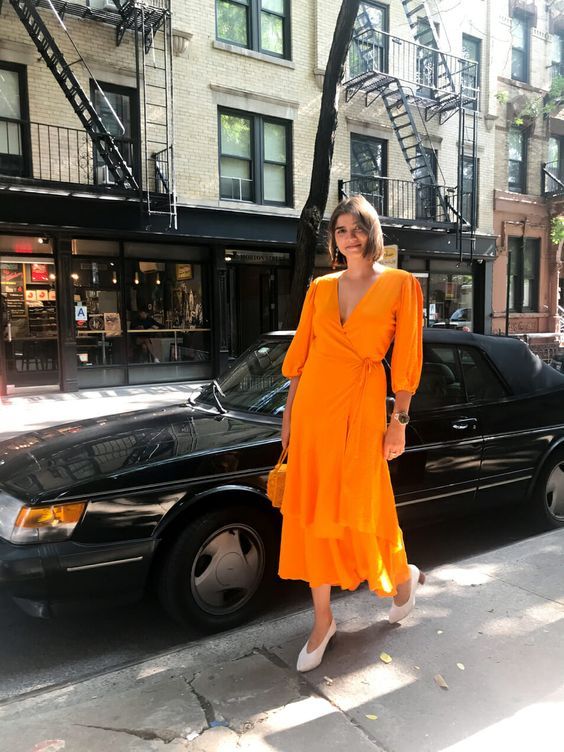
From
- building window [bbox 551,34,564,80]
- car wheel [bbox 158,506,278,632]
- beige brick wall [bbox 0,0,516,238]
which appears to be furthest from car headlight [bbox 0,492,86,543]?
building window [bbox 551,34,564,80]

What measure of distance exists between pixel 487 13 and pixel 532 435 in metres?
17.7

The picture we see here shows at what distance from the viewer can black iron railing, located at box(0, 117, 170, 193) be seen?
10969 millimetres

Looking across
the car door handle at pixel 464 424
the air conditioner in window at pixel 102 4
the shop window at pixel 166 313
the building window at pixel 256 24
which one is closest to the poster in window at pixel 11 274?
the shop window at pixel 166 313

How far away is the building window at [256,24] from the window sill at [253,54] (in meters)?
0.20

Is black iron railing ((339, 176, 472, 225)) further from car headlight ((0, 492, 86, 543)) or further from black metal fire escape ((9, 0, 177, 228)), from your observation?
car headlight ((0, 492, 86, 543))

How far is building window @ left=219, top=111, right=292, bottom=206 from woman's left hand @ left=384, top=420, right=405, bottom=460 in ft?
38.4

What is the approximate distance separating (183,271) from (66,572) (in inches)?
437

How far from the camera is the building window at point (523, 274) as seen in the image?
19516mm

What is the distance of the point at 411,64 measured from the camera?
15.8 m

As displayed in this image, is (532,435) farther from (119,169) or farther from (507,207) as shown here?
(507,207)

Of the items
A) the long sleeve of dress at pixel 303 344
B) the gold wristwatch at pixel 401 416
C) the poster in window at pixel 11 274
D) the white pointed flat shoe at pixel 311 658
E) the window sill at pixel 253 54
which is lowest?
the white pointed flat shoe at pixel 311 658

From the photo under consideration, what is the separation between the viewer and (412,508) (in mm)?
3797

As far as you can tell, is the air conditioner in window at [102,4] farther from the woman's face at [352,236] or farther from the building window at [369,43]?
the woman's face at [352,236]

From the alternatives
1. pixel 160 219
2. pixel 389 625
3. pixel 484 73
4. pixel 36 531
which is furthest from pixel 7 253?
pixel 484 73
